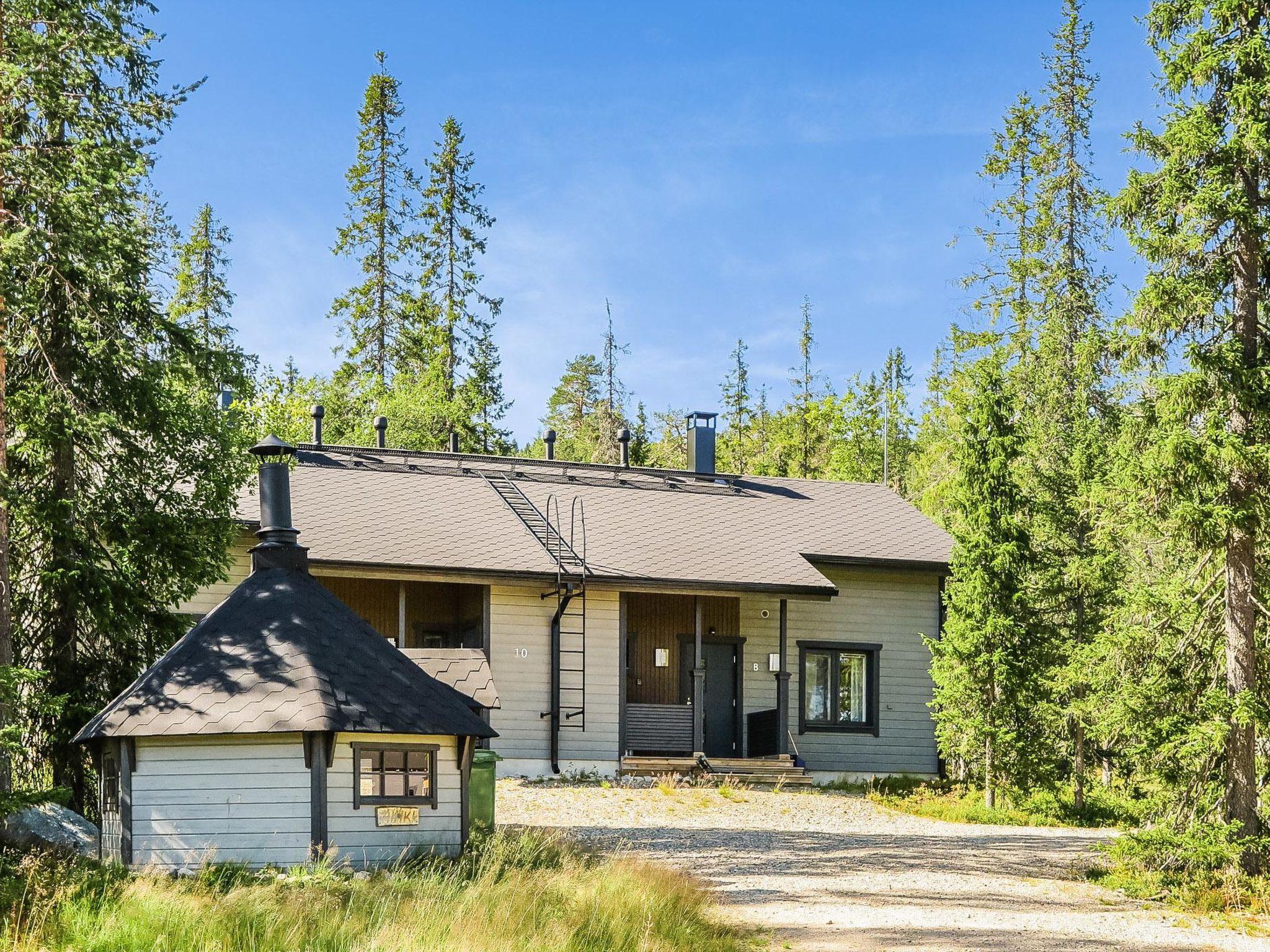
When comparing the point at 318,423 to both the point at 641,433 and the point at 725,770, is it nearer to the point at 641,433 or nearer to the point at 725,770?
the point at 725,770

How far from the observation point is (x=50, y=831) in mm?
13297

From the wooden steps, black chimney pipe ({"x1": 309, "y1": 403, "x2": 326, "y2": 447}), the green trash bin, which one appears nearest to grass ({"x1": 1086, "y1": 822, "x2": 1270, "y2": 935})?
the green trash bin

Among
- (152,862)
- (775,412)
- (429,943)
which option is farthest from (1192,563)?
(775,412)

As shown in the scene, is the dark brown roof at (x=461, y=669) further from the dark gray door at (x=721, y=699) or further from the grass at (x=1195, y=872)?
the dark gray door at (x=721, y=699)

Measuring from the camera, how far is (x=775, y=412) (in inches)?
2192

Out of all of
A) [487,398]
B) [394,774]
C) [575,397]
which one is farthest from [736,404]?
[394,774]

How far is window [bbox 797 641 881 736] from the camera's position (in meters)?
24.6

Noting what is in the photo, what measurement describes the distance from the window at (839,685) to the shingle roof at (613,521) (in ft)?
5.62

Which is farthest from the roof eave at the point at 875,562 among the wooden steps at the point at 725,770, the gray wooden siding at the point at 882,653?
the wooden steps at the point at 725,770

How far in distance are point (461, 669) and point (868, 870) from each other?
4967mm

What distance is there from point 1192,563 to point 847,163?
16.9 m

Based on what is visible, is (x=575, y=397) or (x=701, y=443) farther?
(x=575, y=397)

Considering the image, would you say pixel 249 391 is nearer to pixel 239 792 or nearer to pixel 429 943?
pixel 239 792

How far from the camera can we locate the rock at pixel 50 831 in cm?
1278
